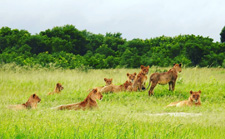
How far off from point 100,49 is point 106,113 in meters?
25.6

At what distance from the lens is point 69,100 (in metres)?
13.4

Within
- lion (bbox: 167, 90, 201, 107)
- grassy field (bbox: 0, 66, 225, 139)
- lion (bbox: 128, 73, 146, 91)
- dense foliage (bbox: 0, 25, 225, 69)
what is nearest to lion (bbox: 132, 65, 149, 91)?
lion (bbox: 128, 73, 146, 91)

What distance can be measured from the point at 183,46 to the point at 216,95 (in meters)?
18.3

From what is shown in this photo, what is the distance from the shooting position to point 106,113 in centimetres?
852

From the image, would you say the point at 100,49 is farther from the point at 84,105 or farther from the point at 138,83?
the point at 84,105

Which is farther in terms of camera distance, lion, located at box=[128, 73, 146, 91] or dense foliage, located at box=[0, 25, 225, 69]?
dense foliage, located at box=[0, 25, 225, 69]

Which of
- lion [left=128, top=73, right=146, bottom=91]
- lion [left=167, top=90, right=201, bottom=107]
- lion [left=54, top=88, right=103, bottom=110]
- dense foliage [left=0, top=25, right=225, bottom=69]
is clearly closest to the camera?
lion [left=54, top=88, right=103, bottom=110]

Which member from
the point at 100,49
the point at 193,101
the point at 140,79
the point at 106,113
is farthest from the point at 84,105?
the point at 100,49

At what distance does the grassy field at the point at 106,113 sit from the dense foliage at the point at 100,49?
5468mm

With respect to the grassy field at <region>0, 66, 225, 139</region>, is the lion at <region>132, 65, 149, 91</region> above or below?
above

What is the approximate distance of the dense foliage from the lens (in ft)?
94.8

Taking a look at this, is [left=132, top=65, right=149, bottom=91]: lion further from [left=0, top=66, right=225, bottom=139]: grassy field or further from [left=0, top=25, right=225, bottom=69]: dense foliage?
[left=0, top=25, right=225, bottom=69]: dense foliage

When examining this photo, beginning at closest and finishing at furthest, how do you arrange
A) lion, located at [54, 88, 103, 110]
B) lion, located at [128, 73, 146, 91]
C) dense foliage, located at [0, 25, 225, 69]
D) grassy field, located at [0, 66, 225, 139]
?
grassy field, located at [0, 66, 225, 139], lion, located at [54, 88, 103, 110], lion, located at [128, 73, 146, 91], dense foliage, located at [0, 25, 225, 69]

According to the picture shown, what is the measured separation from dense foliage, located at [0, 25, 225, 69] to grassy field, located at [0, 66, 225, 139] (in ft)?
17.9
